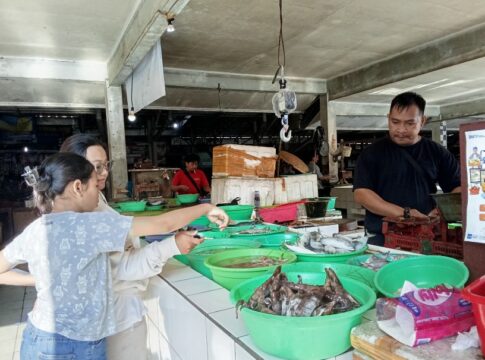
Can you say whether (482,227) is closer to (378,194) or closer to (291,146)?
(378,194)

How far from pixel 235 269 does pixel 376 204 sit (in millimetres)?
1365

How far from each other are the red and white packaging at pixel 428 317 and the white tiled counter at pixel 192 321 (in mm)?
222

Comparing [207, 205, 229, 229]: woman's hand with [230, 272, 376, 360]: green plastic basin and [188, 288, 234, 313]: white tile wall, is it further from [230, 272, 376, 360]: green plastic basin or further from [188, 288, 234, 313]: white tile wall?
[230, 272, 376, 360]: green plastic basin

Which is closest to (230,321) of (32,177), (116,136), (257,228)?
(32,177)

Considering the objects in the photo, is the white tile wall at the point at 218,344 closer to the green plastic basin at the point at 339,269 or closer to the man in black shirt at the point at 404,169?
the green plastic basin at the point at 339,269

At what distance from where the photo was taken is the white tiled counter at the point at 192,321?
1261mm

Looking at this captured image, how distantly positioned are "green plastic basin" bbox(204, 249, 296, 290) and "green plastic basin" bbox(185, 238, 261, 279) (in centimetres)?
16

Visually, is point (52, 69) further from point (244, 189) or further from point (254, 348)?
point (254, 348)

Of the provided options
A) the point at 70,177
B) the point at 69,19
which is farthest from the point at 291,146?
the point at 70,177

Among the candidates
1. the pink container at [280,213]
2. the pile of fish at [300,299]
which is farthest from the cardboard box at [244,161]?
the pile of fish at [300,299]

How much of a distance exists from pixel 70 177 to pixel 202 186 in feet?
19.5

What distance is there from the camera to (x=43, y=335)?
158 centimetres

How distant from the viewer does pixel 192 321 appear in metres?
1.60

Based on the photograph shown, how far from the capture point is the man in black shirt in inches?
103
